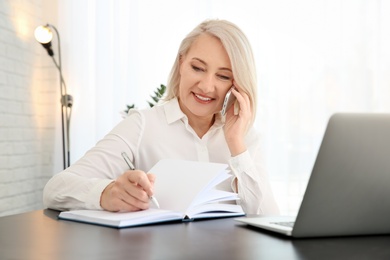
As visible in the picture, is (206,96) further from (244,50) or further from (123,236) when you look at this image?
(123,236)

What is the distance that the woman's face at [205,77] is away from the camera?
1981 millimetres

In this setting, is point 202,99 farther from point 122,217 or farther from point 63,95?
point 63,95

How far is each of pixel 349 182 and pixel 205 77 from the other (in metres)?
1.03

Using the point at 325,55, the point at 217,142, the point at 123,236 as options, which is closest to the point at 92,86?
the point at 325,55

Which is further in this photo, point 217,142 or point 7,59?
point 7,59

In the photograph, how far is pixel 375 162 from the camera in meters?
1.01

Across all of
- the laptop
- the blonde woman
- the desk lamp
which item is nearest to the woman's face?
the blonde woman

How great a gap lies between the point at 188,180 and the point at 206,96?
573 millimetres

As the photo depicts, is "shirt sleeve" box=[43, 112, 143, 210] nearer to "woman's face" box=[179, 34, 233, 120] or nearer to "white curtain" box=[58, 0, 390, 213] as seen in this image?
"woman's face" box=[179, 34, 233, 120]

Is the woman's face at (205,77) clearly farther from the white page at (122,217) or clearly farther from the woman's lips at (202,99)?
the white page at (122,217)

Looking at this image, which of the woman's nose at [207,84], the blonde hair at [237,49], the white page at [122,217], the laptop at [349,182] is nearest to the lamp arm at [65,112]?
the blonde hair at [237,49]

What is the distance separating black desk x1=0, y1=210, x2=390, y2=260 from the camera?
96cm

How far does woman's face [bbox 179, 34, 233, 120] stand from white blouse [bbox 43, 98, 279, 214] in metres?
0.08

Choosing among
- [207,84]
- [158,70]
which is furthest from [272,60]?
[207,84]
